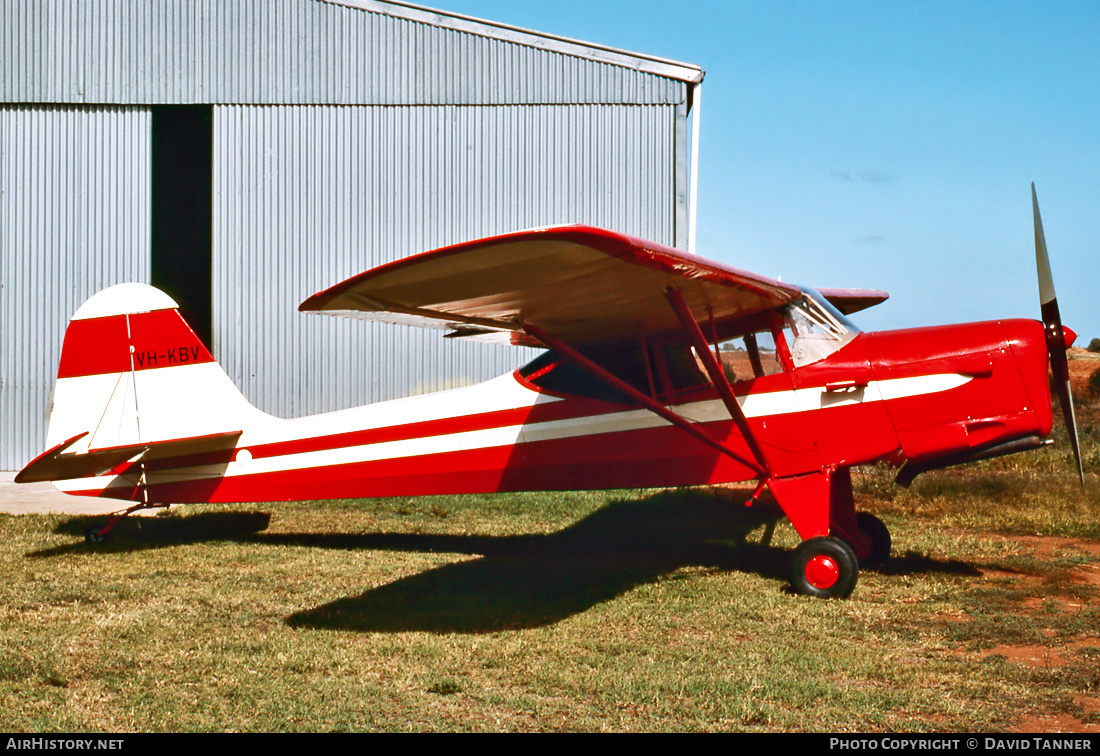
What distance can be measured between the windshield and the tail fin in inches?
179

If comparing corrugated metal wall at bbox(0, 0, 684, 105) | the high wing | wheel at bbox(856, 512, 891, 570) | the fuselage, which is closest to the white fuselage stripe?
the fuselage

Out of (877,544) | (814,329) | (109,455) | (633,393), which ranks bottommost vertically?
(877,544)

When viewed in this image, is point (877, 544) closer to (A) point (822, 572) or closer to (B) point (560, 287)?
(A) point (822, 572)

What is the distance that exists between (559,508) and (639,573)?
344cm

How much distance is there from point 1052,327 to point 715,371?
93.5 inches

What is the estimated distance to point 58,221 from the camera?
12.5 m

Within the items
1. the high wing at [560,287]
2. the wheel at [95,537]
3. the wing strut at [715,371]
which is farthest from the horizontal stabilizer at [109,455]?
the wing strut at [715,371]

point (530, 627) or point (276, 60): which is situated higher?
point (276, 60)

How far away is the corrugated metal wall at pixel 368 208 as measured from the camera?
12.0 metres

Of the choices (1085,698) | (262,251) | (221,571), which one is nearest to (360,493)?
(221,571)

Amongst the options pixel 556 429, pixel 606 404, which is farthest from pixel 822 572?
pixel 556 429

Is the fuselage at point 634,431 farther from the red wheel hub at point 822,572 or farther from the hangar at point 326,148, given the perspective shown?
the hangar at point 326,148

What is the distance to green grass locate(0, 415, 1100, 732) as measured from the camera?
3768mm

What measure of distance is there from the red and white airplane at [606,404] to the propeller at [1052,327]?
0.01 meters
